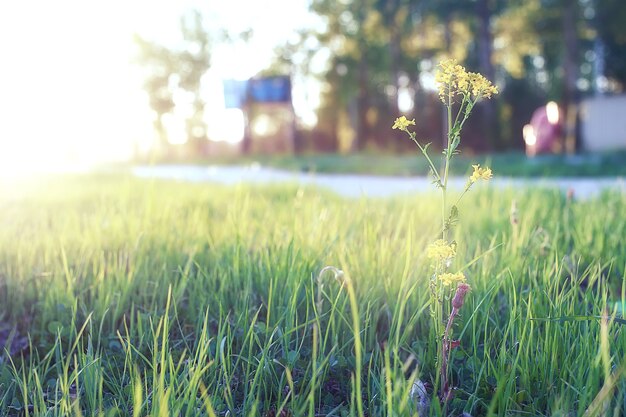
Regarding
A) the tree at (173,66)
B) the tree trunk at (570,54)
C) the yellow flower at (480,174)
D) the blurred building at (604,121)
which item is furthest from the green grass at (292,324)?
the tree at (173,66)

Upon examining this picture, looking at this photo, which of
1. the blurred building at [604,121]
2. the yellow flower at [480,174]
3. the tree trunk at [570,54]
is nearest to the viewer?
the yellow flower at [480,174]

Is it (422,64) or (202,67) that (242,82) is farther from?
(422,64)

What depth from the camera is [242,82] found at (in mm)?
26656

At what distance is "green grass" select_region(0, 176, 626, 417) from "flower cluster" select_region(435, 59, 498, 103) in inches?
16.1

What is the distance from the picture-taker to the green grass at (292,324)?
3.97 feet

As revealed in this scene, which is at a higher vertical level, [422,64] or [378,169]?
[422,64]

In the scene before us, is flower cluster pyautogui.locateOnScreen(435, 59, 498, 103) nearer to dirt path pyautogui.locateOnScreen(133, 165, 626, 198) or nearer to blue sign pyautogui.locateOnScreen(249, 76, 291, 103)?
dirt path pyautogui.locateOnScreen(133, 165, 626, 198)

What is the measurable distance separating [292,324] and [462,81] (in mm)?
676

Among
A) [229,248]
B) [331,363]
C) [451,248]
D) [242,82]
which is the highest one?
[242,82]

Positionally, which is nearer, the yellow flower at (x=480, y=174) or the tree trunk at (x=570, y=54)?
the yellow flower at (x=480, y=174)

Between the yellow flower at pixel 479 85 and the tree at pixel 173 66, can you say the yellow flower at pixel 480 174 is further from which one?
the tree at pixel 173 66

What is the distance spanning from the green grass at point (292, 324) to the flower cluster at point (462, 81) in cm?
41

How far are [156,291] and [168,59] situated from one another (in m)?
31.1

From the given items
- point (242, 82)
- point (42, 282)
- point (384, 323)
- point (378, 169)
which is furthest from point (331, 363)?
point (242, 82)
